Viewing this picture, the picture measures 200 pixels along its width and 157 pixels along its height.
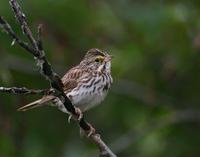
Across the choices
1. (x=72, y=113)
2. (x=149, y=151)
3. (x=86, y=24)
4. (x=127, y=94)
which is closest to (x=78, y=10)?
(x=86, y=24)

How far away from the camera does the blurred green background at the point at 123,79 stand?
10172 mm

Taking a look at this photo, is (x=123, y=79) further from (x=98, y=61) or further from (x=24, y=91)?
(x=24, y=91)

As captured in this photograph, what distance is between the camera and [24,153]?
10.5 metres

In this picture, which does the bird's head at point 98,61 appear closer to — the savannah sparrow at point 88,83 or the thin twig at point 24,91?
the savannah sparrow at point 88,83

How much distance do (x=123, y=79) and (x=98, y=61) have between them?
296 centimetres

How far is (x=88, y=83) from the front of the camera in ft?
24.3

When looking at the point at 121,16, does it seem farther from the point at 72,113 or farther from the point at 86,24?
the point at 72,113

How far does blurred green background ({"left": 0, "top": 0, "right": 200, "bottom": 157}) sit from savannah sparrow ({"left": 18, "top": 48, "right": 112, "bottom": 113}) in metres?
2.29

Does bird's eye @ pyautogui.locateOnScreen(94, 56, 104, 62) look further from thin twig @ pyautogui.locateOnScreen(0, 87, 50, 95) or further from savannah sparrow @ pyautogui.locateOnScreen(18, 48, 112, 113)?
thin twig @ pyautogui.locateOnScreen(0, 87, 50, 95)

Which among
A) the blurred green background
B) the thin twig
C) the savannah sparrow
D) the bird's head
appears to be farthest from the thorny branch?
the blurred green background

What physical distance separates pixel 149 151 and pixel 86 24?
1507mm

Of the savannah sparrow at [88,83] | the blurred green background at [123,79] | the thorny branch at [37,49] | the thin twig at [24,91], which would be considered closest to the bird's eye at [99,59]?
the savannah sparrow at [88,83]

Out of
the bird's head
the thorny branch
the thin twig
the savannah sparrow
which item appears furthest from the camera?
the bird's head

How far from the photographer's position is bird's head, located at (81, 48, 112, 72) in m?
7.62
